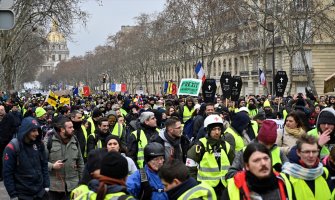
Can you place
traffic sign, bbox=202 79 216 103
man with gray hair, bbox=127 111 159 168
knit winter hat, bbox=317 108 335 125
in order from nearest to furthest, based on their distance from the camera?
knit winter hat, bbox=317 108 335 125
man with gray hair, bbox=127 111 159 168
traffic sign, bbox=202 79 216 103

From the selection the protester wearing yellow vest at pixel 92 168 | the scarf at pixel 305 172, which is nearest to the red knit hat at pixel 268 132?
the scarf at pixel 305 172

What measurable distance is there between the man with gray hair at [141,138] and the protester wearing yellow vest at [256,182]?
13.2ft

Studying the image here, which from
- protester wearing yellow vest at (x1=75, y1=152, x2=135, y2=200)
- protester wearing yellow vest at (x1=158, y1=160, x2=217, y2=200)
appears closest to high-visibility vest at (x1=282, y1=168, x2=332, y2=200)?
protester wearing yellow vest at (x1=158, y1=160, x2=217, y2=200)

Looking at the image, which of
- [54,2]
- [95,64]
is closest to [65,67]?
[95,64]

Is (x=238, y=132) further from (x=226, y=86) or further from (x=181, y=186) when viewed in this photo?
(x=226, y=86)

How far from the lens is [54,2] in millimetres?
30406

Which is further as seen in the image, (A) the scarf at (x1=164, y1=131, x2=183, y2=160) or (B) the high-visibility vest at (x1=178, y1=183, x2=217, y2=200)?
(A) the scarf at (x1=164, y1=131, x2=183, y2=160)

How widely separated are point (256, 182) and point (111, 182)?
1017mm

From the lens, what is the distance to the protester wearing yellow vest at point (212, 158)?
6.27 meters

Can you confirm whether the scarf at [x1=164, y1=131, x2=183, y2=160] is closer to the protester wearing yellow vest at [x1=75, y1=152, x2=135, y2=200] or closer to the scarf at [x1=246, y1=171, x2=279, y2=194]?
the protester wearing yellow vest at [x1=75, y1=152, x2=135, y2=200]

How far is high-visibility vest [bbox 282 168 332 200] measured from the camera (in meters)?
4.47

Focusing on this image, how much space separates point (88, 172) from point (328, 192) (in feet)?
6.87

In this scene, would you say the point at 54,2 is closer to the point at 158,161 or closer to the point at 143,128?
the point at 143,128

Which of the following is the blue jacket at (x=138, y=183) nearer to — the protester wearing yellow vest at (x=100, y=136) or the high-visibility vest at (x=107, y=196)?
the high-visibility vest at (x=107, y=196)
